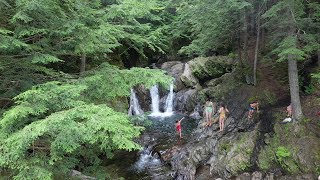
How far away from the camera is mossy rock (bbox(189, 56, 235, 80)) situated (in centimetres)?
2292

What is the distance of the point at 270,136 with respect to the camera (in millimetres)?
11797

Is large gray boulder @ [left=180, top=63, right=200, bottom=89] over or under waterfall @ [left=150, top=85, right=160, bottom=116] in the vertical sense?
over

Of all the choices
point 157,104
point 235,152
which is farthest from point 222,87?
point 235,152

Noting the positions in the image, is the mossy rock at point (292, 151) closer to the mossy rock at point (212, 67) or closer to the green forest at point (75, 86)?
the green forest at point (75, 86)

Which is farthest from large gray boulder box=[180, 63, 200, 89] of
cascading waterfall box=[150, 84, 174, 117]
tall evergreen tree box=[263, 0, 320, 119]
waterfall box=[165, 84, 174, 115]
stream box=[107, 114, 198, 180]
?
tall evergreen tree box=[263, 0, 320, 119]

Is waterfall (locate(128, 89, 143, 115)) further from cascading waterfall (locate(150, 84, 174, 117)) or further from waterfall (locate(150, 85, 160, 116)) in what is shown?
waterfall (locate(150, 85, 160, 116))

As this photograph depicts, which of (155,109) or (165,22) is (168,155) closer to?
(155,109)

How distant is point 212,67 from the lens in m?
23.2

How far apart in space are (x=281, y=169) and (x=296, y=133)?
1.90 metres

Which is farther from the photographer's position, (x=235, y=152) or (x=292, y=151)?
(x=235, y=152)

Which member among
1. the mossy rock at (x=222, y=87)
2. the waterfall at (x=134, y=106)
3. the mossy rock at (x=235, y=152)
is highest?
the mossy rock at (x=222, y=87)

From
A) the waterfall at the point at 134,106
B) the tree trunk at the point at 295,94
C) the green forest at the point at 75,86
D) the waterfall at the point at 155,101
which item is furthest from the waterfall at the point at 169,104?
the tree trunk at the point at 295,94

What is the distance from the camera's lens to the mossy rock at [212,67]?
22.9 meters

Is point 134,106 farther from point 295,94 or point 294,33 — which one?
point 294,33
